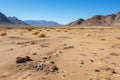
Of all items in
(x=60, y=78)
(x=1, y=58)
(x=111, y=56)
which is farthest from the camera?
(x=111, y=56)

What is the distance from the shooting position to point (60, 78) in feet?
27.7

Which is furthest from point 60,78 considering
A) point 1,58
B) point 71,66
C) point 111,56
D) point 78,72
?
point 111,56

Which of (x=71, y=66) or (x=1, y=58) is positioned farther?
(x=1, y=58)

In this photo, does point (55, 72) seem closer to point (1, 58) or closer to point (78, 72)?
point (78, 72)

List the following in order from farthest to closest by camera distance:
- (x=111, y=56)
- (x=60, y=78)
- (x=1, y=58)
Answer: (x=111, y=56)
(x=1, y=58)
(x=60, y=78)

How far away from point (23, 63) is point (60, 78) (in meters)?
2.48

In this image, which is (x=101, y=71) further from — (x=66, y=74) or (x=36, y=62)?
(x=36, y=62)

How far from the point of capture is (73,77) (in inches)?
340

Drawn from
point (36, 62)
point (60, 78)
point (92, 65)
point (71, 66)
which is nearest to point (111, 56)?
point (92, 65)

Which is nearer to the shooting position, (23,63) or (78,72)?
(78,72)

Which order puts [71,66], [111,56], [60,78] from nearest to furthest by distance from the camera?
[60,78] → [71,66] → [111,56]

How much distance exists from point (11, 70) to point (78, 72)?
2.60 metres

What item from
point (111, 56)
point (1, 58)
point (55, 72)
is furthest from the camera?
point (111, 56)

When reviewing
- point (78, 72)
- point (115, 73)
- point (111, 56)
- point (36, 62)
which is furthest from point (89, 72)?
point (111, 56)
